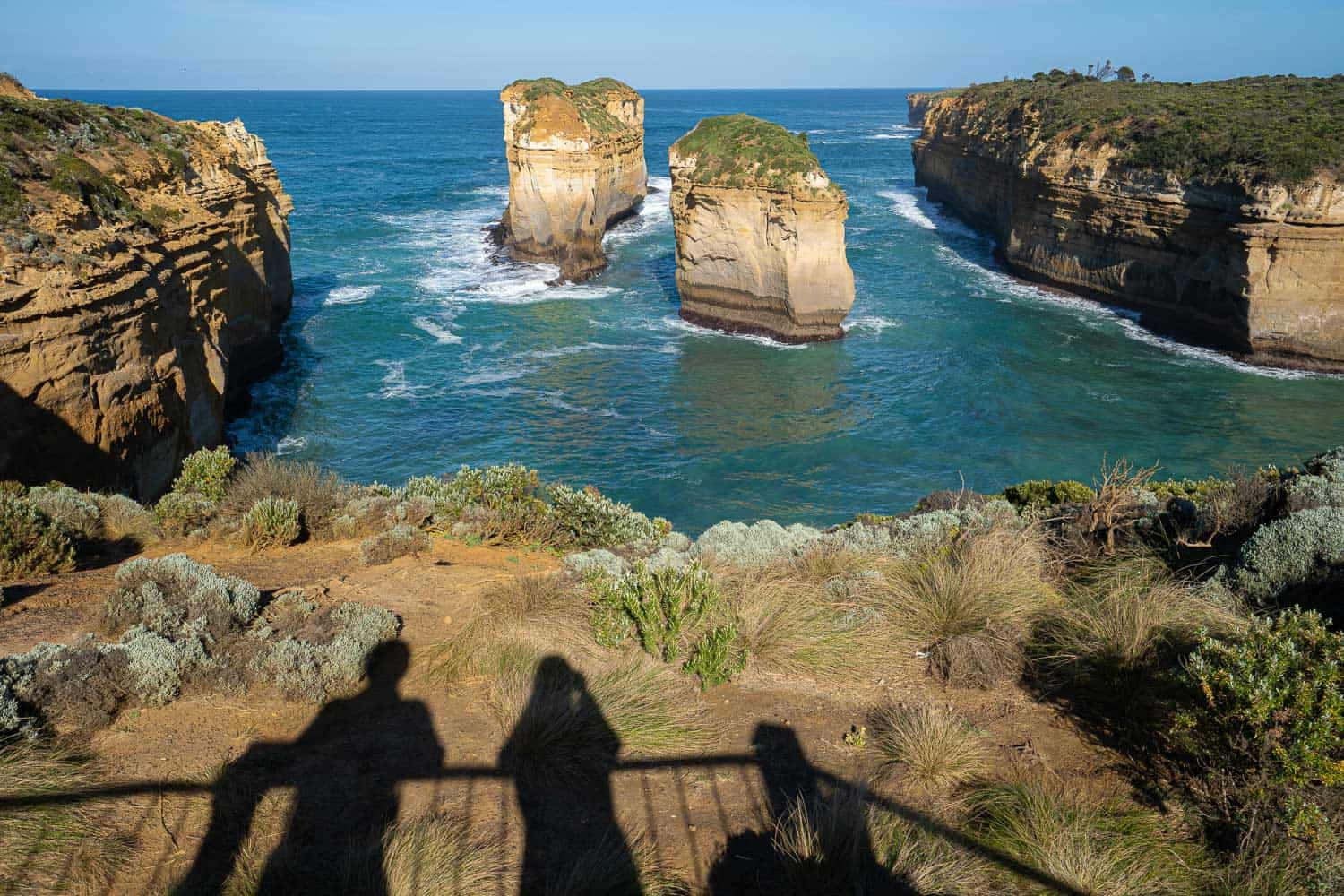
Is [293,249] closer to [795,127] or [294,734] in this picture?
[294,734]

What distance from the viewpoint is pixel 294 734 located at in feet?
17.4

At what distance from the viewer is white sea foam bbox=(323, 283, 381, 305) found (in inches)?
→ 1492

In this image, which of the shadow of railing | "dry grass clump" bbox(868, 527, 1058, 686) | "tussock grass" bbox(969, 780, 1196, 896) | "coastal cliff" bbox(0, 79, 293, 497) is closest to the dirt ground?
the shadow of railing

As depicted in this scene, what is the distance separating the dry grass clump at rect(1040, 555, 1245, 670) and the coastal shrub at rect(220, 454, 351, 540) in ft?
27.0

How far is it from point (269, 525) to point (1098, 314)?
37712 mm

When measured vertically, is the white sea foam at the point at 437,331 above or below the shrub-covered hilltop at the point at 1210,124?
below

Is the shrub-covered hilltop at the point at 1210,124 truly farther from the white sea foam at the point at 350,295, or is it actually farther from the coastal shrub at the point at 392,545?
the white sea foam at the point at 350,295

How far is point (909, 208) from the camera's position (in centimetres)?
6250

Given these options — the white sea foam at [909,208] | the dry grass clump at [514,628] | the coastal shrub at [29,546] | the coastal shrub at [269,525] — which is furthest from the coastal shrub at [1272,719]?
the white sea foam at [909,208]

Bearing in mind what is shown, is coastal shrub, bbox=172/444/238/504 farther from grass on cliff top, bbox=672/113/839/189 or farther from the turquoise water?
grass on cliff top, bbox=672/113/839/189

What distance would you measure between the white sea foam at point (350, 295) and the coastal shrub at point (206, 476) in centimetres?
2844

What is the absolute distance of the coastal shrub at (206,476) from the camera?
422 inches

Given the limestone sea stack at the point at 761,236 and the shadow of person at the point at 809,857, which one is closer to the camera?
the shadow of person at the point at 809,857

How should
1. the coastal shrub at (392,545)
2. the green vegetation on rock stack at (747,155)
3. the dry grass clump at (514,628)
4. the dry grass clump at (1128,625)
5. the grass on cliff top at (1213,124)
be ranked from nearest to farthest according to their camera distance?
the dry grass clump at (1128,625)
the dry grass clump at (514,628)
the coastal shrub at (392,545)
the grass on cliff top at (1213,124)
the green vegetation on rock stack at (747,155)
